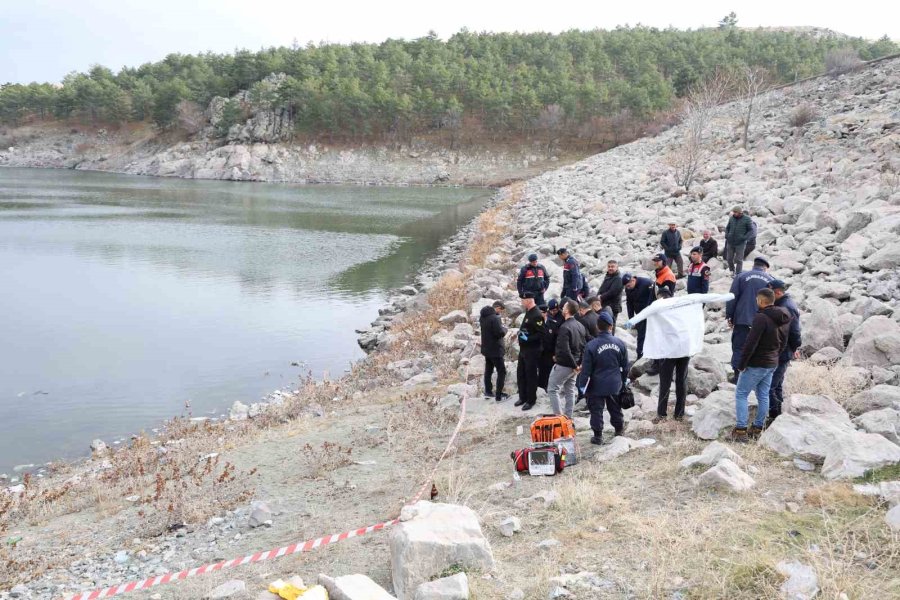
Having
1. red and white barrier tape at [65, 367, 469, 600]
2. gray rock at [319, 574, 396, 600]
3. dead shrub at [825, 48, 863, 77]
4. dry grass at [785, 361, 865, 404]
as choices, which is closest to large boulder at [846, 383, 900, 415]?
dry grass at [785, 361, 865, 404]

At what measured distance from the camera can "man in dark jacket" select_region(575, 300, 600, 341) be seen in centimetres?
961

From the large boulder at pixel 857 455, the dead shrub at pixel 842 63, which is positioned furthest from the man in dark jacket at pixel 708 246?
the dead shrub at pixel 842 63

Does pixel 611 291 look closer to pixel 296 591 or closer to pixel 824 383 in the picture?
pixel 824 383

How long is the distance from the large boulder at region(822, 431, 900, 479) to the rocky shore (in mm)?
Result: 19

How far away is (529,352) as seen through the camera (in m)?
10.4

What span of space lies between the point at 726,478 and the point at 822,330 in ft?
16.5

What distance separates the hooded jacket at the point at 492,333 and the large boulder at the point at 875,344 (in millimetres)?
5202

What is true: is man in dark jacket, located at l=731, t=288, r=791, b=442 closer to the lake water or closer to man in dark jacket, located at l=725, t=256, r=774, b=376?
man in dark jacket, located at l=725, t=256, r=774, b=376

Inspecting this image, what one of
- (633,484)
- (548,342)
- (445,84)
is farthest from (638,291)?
(445,84)

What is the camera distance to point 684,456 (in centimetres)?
752

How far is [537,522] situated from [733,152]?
30.9 meters

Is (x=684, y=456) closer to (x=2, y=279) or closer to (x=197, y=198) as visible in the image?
(x=2, y=279)

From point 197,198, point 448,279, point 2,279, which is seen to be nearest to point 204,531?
point 448,279

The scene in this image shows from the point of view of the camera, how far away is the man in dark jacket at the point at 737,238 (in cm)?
1430
